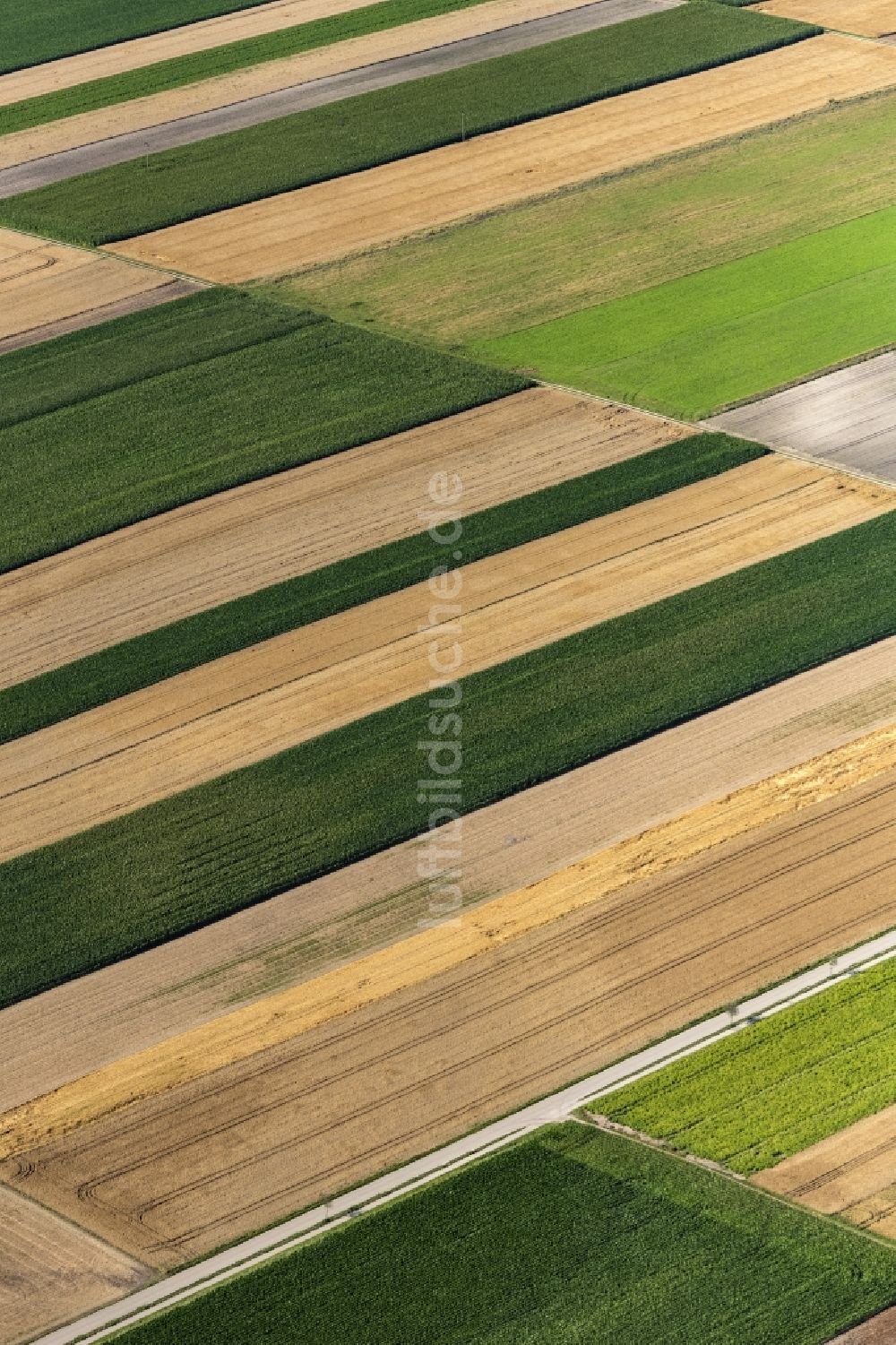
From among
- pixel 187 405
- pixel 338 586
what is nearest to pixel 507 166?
pixel 187 405

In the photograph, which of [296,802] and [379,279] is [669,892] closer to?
[296,802]

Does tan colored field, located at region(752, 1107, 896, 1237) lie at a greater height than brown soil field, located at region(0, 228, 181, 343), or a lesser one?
lesser

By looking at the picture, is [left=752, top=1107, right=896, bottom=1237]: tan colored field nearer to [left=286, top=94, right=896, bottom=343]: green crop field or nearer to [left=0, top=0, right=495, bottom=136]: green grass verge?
[left=286, top=94, right=896, bottom=343]: green crop field

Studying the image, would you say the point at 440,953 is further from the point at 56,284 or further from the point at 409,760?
the point at 56,284

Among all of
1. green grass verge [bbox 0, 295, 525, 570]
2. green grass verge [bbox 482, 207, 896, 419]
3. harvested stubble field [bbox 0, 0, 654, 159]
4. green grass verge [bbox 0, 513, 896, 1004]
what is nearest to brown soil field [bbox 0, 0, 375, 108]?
harvested stubble field [bbox 0, 0, 654, 159]

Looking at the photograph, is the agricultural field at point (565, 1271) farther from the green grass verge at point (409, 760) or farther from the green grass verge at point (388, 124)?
the green grass verge at point (388, 124)

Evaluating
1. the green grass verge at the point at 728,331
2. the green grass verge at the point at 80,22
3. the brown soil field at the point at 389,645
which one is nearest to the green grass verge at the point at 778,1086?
the brown soil field at the point at 389,645
